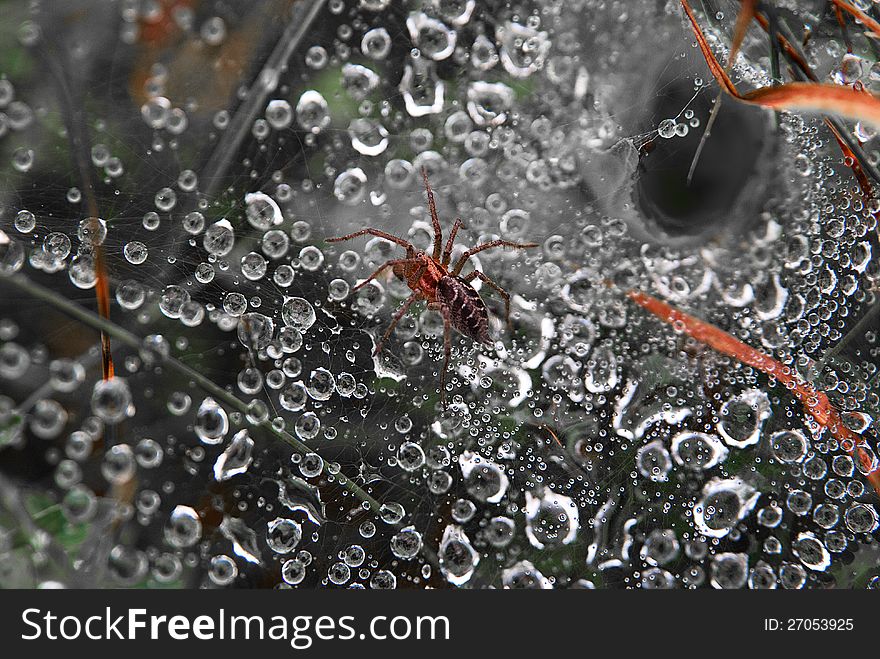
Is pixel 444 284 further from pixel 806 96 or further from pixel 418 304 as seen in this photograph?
pixel 806 96

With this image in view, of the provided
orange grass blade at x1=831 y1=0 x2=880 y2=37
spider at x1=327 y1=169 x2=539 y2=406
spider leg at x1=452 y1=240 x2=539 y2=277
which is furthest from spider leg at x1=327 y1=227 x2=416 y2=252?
orange grass blade at x1=831 y1=0 x2=880 y2=37

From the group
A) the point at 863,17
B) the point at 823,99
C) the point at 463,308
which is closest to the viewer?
the point at 823,99

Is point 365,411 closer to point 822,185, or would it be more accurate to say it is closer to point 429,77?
point 429,77

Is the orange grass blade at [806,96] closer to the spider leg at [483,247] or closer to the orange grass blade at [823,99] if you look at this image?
the orange grass blade at [823,99]

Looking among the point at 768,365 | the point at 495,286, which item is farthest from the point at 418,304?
the point at 768,365

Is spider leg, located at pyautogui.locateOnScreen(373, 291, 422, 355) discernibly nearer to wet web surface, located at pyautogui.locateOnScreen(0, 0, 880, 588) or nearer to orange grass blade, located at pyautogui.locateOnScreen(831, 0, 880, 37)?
wet web surface, located at pyautogui.locateOnScreen(0, 0, 880, 588)

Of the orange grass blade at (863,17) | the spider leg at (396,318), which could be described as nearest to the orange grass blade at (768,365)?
the spider leg at (396,318)

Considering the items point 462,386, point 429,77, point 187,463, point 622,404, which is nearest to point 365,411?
point 462,386
